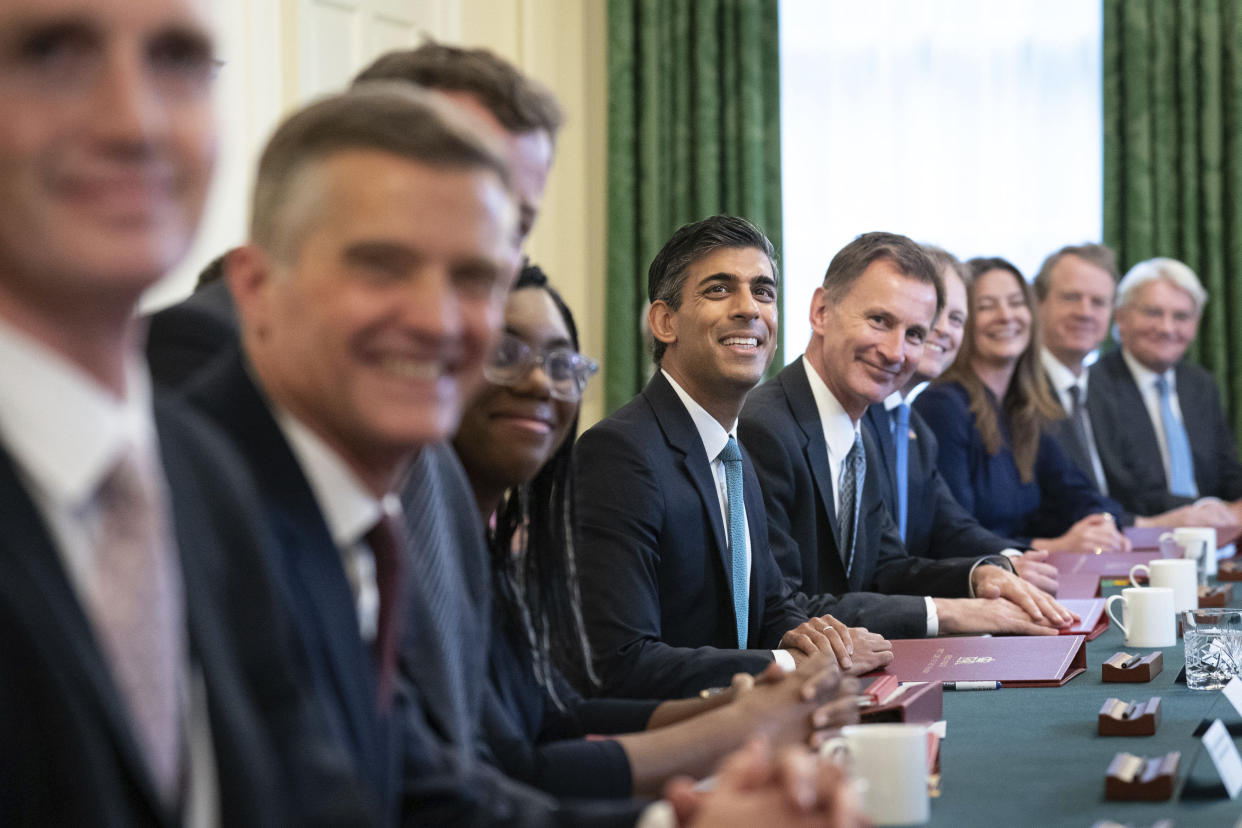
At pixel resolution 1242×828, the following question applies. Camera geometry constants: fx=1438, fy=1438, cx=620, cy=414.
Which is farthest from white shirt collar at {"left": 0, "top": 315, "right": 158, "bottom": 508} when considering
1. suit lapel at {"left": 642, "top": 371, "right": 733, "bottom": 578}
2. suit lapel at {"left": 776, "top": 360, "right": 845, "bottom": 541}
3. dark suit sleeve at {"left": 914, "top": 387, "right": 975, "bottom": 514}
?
dark suit sleeve at {"left": 914, "top": 387, "right": 975, "bottom": 514}

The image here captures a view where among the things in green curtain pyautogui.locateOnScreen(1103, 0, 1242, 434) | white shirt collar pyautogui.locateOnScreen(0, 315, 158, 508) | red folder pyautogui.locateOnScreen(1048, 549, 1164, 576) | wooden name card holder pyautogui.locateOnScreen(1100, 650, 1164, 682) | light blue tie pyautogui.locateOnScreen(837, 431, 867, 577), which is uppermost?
green curtain pyautogui.locateOnScreen(1103, 0, 1242, 434)

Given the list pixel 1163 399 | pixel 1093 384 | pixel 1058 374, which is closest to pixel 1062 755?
pixel 1058 374

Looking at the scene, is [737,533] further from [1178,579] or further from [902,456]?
[902,456]

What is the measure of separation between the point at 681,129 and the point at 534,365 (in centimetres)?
517

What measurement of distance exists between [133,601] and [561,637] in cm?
106

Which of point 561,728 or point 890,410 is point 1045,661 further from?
point 890,410

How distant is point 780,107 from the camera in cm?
681

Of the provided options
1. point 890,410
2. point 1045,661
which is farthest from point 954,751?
point 890,410

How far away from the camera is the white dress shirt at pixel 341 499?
3.49 ft

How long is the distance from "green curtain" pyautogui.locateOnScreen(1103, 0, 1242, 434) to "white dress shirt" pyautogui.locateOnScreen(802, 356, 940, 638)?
141 inches

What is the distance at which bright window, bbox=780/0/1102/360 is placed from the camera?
666 centimetres

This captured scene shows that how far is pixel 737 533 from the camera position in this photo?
8.94 ft

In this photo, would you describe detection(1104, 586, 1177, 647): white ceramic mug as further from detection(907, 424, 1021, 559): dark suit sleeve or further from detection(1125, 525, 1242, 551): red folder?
detection(1125, 525, 1242, 551): red folder

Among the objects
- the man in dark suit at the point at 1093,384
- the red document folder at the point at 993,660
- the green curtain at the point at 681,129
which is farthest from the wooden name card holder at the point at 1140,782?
the green curtain at the point at 681,129
